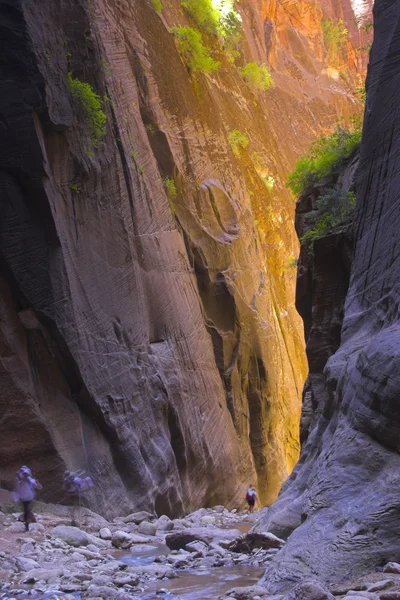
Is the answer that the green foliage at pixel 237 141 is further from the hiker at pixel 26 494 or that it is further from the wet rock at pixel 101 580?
the wet rock at pixel 101 580

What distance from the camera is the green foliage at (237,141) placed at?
31578mm

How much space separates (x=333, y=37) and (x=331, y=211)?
40.8 m

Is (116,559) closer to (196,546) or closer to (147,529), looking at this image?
(196,546)

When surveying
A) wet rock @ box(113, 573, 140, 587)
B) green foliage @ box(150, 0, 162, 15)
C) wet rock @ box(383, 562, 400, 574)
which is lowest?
wet rock @ box(113, 573, 140, 587)

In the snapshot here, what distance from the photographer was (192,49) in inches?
1106

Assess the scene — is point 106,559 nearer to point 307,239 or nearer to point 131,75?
point 307,239

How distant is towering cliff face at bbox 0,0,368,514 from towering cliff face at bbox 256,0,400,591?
6129 millimetres

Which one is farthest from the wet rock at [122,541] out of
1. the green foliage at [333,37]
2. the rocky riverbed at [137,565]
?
the green foliage at [333,37]

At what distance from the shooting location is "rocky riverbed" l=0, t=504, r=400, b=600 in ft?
20.2

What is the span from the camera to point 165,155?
80.2 feet

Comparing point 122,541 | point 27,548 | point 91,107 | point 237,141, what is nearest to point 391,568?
point 27,548

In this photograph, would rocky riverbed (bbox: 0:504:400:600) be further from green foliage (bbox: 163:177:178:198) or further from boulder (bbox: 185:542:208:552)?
green foliage (bbox: 163:177:178:198)

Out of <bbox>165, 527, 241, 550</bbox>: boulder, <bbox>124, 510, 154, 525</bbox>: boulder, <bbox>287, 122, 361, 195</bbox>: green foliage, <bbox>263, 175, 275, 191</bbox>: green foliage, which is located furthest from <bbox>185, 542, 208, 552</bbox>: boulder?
<bbox>263, 175, 275, 191</bbox>: green foliage

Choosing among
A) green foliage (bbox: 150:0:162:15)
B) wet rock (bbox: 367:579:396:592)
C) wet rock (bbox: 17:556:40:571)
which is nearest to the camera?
wet rock (bbox: 367:579:396:592)
